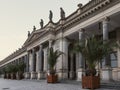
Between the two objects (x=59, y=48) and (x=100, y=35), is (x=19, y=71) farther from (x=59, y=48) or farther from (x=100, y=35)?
(x=100, y=35)

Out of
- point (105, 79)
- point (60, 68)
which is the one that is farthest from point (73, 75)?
point (105, 79)

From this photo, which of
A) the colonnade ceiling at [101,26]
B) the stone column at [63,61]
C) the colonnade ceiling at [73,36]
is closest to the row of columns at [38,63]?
the stone column at [63,61]

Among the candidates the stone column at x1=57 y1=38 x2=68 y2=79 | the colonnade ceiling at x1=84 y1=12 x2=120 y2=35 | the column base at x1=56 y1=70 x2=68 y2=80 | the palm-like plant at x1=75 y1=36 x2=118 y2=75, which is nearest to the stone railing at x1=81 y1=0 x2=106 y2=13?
the colonnade ceiling at x1=84 y1=12 x2=120 y2=35

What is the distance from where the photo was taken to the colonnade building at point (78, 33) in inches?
876

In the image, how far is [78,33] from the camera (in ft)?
98.2

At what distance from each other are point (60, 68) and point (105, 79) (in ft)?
39.3

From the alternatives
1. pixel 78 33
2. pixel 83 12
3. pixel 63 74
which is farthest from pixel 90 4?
pixel 63 74

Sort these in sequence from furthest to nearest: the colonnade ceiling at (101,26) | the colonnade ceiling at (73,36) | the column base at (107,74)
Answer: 1. the colonnade ceiling at (73,36)
2. the colonnade ceiling at (101,26)
3. the column base at (107,74)

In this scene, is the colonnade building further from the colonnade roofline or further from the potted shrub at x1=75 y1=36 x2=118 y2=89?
the potted shrub at x1=75 y1=36 x2=118 y2=89

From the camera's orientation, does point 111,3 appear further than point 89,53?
Yes

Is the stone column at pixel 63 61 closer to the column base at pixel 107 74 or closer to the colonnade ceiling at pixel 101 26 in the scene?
the colonnade ceiling at pixel 101 26

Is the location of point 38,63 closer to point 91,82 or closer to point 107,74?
point 107,74

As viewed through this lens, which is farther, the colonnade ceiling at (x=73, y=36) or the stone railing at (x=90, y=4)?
the colonnade ceiling at (x=73, y=36)

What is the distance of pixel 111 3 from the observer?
21594 millimetres
